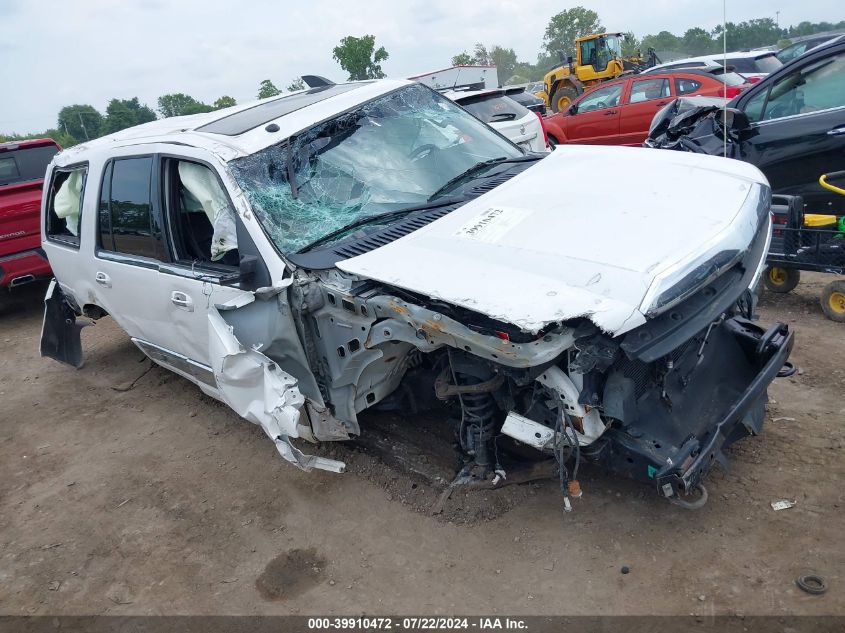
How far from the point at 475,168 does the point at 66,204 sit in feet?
10.7

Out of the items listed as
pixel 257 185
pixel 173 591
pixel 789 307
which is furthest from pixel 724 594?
pixel 789 307

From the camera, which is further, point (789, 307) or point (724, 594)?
point (789, 307)

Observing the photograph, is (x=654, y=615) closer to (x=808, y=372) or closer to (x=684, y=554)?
(x=684, y=554)

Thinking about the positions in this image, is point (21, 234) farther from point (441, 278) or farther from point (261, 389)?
point (441, 278)

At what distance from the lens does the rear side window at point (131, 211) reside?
385cm

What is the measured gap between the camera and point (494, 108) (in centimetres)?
809

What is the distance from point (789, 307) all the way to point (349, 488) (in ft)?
12.3

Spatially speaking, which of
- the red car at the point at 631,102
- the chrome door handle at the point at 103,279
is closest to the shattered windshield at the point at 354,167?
the chrome door handle at the point at 103,279

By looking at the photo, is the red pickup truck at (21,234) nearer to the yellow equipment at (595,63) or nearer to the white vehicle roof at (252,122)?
the white vehicle roof at (252,122)

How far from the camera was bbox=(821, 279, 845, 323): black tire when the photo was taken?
15.2ft

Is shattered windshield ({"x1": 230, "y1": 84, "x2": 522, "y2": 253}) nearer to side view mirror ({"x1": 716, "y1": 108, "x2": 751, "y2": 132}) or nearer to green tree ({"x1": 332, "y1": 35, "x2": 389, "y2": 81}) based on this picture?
side view mirror ({"x1": 716, "y1": 108, "x2": 751, "y2": 132})

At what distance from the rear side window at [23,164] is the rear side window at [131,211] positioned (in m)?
4.78

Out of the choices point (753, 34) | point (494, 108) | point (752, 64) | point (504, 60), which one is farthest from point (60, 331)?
point (504, 60)

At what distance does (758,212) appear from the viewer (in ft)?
9.53
